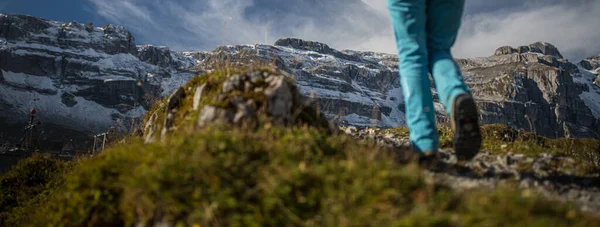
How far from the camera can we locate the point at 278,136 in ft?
8.70

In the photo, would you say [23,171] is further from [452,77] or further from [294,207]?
[452,77]

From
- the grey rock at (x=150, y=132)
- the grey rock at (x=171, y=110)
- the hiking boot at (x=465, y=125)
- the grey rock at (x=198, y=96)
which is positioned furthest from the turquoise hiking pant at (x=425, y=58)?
the grey rock at (x=150, y=132)

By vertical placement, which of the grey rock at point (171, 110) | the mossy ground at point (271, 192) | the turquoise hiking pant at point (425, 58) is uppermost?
the turquoise hiking pant at point (425, 58)

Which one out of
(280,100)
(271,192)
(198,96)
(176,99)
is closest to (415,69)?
(280,100)

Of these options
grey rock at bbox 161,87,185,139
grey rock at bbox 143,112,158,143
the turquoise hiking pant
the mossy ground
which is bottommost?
the mossy ground

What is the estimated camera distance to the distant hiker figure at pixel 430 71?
3309 millimetres

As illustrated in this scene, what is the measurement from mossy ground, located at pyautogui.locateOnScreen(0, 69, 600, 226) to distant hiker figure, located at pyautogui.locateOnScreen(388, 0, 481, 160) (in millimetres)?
1193

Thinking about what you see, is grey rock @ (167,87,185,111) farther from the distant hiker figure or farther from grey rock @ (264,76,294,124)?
the distant hiker figure

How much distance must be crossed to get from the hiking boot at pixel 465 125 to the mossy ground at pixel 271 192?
51.9 inches

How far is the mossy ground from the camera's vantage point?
1646 mm

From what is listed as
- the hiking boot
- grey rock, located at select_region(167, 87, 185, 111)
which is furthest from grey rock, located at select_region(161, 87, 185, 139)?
the hiking boot

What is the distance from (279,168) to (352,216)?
20.7 inches

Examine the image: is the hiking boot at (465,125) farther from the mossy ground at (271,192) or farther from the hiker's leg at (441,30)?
the mossy ground at (271,192)

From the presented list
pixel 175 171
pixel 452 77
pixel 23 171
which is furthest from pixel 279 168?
pixel 23 171
